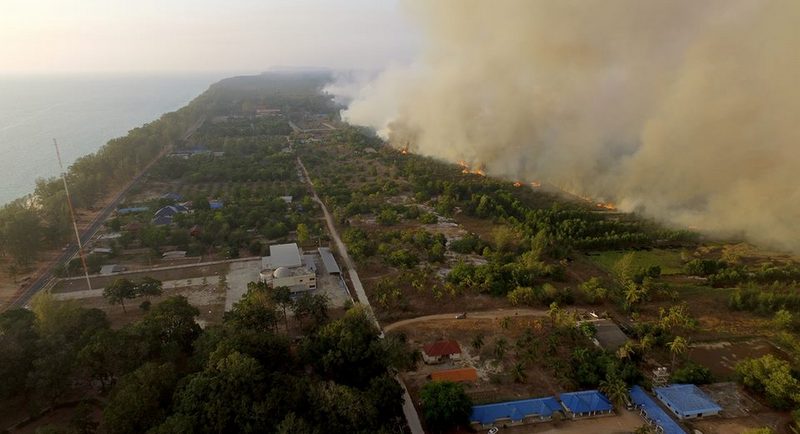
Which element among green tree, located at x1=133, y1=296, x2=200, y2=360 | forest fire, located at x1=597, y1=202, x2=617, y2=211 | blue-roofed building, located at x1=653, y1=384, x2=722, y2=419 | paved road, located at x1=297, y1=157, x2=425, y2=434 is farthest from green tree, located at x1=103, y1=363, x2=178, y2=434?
forest fire, located at x1=597, y1=202, x2=617, y2=211

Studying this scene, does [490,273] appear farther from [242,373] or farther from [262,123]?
[262,123]

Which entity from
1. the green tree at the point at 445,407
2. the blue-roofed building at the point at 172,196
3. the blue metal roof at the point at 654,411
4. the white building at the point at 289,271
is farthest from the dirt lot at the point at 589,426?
the blue-roofed building at the point at 172,196

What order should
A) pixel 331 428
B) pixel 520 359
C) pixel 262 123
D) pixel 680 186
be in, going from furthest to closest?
pixel 262 123, pixel 680 186, pixel 520 359, pixel 331 428

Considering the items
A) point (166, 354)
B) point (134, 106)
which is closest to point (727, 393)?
point (166, 354)

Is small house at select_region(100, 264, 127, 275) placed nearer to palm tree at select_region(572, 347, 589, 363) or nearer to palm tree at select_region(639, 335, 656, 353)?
palm tree at select_region(572, 347, 589, 363)

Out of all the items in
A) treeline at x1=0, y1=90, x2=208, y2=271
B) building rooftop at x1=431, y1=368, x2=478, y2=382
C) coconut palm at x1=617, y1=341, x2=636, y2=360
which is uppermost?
treeline at x1=0, y1=90, x2=208, y2=271

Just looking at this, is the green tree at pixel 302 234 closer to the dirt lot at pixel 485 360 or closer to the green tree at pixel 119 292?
the green tree at pixel 119 292

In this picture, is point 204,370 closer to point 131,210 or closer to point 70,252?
point 70,252
